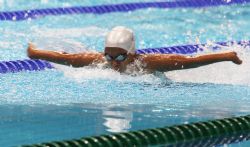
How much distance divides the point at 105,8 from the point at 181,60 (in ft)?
11.2

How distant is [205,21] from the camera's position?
7.66 meters

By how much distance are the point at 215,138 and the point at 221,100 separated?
93 centimetres

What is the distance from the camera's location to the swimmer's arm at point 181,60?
14.3 feet

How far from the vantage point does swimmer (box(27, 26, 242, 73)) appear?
4.43 meters

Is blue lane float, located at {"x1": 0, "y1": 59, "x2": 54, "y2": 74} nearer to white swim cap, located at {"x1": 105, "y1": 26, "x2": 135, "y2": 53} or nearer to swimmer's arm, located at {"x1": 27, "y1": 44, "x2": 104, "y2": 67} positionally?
swimmer's arm, located at {"x1": 27, "y1": 44, "x2": 104, "y2": 67}

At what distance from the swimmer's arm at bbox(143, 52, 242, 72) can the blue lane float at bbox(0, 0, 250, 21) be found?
294 centimetres

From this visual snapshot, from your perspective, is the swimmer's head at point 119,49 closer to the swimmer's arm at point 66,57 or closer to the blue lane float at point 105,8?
the swimmer's arm at point 66,57

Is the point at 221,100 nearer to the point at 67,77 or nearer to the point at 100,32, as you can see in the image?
the point at 67,77

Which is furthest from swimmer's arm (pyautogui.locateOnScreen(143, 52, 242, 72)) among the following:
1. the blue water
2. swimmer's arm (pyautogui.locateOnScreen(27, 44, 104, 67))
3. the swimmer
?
swimmer's arm (pyautogui.locateOnScreen(27, 44, 104, 67))

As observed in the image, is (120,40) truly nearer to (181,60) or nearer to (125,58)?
(125,58)

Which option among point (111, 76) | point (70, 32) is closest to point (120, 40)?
point (111, 76)

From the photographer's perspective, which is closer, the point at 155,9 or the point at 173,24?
the point at 173,24

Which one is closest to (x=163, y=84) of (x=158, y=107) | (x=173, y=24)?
(x=158, y=107)

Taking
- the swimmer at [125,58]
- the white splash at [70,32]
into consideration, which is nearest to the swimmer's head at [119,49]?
the swimmer at [125,58]
